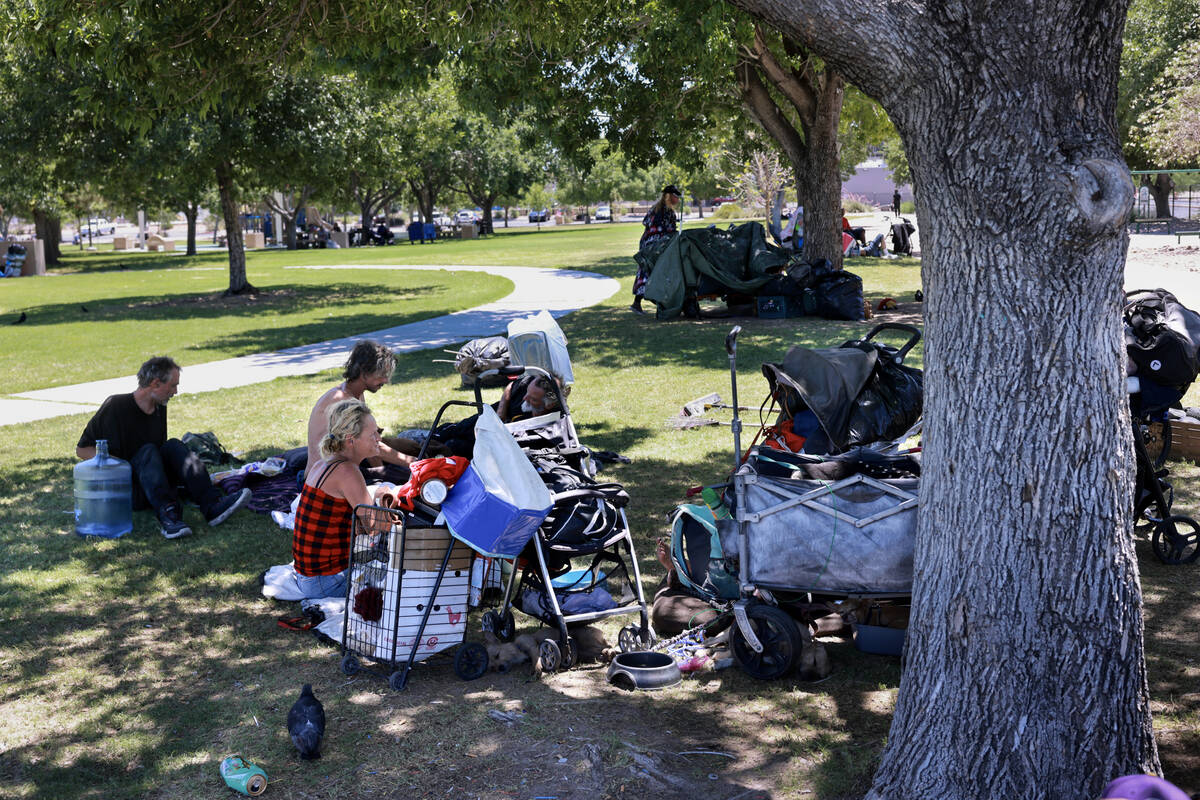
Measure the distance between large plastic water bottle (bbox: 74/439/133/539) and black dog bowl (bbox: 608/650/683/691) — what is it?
4058 millimetres

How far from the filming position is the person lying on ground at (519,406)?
7.29 metres

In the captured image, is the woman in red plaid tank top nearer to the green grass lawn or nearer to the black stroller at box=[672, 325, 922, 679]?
the green grass lawn

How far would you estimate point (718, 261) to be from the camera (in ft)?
56.2

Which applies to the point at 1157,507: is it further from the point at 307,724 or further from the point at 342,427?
the point at 307,724

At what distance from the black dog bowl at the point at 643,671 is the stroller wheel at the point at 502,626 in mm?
618

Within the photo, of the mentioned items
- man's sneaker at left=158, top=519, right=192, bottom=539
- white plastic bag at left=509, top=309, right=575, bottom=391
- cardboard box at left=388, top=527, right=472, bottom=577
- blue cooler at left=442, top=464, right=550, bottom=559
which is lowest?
man's sneaker at left=158, top=519, right=192, bottom=539

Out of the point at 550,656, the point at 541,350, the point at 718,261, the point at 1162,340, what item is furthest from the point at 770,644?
the point at 718,261

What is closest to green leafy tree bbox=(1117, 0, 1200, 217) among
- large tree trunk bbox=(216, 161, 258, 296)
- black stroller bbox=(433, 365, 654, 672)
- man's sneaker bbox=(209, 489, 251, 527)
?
large tree trunk bbox=(216, 161, 258, 296)

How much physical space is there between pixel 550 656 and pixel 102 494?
387 cm

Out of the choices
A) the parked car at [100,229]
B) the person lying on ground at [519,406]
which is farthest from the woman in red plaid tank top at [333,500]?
the parked car at [100,229]

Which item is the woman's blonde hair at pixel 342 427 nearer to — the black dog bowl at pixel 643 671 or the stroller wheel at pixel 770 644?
the black dog bowl at pixel 643 671

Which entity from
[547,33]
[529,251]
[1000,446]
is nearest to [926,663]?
[1000,446]

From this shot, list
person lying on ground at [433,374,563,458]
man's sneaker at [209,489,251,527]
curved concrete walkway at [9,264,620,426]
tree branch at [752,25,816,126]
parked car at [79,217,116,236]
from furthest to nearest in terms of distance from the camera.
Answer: parked car at [79,217,116,236]
tree branch at [752,25,816,126]
curved concrete walkway at [9,264,620,426]
man's sneaker at [209,489,251,527]
person lying on ground at [433,374,563,458]

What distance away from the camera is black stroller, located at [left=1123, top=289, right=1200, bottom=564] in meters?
6.27
